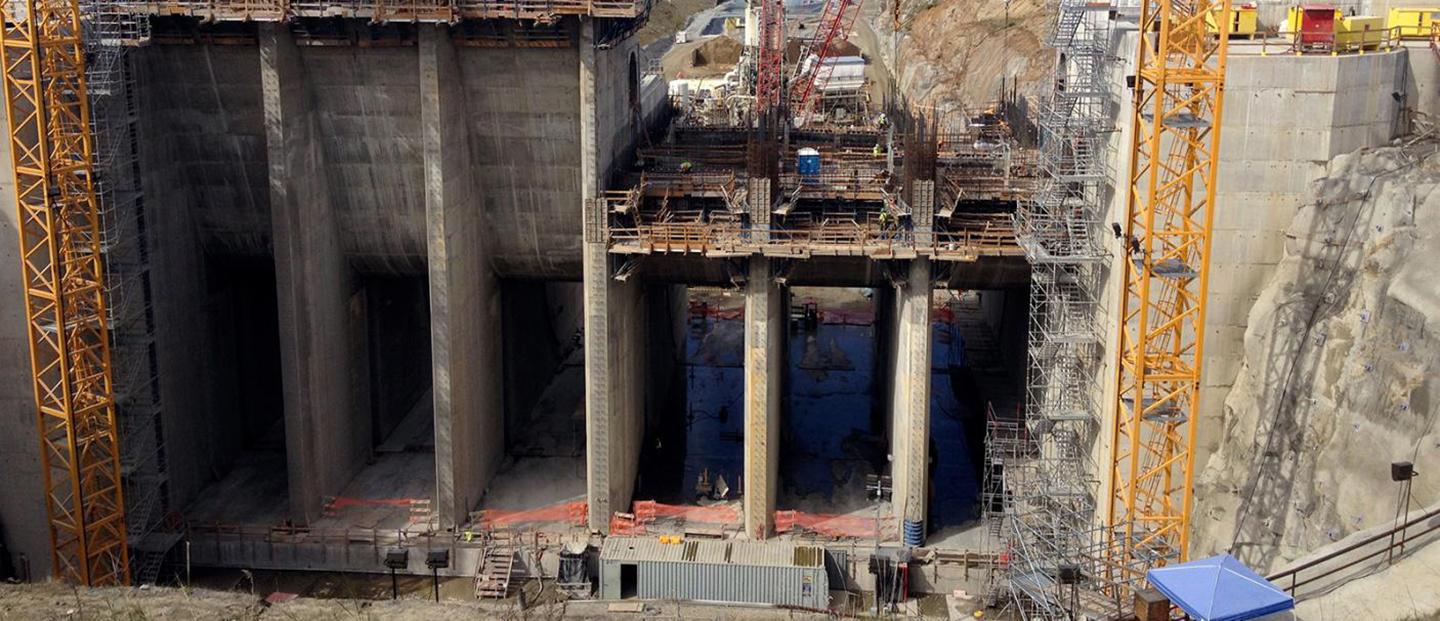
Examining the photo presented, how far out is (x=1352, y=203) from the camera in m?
37.8

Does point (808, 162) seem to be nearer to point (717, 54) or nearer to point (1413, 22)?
point (1413, 22)

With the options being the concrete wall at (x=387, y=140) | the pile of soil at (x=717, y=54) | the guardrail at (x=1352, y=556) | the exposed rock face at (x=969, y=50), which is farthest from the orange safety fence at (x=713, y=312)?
the pile of soil at (x=717, y=54)

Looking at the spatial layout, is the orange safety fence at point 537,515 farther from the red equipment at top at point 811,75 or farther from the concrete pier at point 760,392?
the red equipment at top at point 811,75

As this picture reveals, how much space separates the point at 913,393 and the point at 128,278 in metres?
25.6

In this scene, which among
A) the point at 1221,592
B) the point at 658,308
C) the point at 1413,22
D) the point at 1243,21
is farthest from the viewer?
the point at 658,308

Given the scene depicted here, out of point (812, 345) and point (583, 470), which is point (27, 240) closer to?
point (583, 470)

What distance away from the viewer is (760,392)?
1854 inches

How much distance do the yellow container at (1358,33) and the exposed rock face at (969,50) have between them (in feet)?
96.7

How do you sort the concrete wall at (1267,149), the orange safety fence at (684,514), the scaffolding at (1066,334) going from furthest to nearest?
the orange safety fence at (684,514) < the scaffolding at (1066,334) < the concrete wall at (1267,149)

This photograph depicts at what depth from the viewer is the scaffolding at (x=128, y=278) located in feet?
140

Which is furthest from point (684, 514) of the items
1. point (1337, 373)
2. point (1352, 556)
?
point (1352, 556)

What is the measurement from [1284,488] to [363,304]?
32.3m

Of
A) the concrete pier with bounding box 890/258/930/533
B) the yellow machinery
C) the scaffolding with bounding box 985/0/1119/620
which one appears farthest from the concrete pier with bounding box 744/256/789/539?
the yellow machinery

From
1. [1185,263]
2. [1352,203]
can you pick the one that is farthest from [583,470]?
[1352,203]
